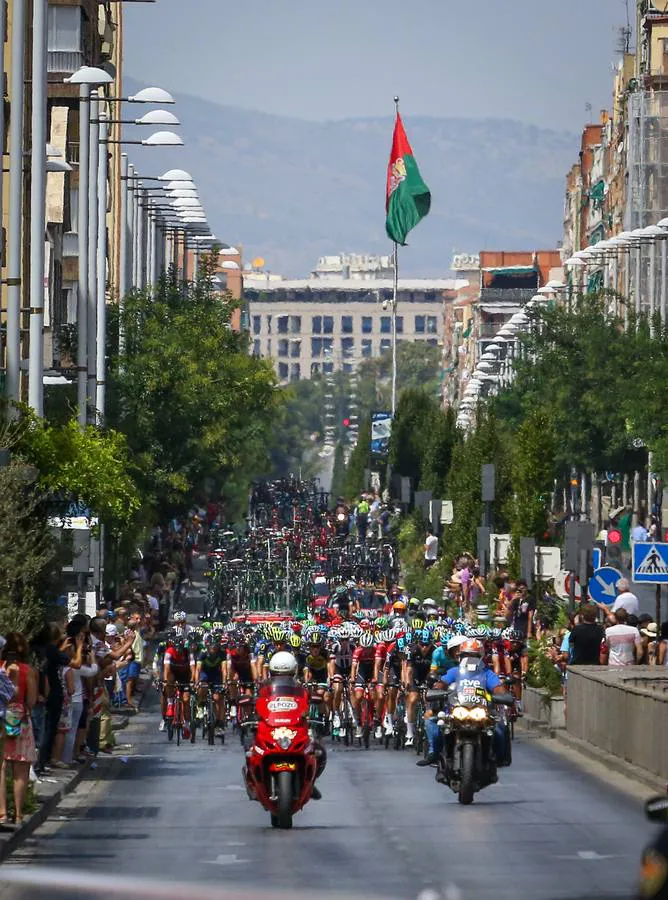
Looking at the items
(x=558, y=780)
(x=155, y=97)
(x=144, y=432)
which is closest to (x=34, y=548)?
(x=558, y=780)

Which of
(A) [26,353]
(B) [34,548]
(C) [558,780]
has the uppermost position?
(A) [26,353]

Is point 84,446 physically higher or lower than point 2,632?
higher

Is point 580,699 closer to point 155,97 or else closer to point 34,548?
point 34,548

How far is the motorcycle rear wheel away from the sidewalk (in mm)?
1883

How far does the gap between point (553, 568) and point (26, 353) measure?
1481 centimetres

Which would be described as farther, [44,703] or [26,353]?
[26,353]

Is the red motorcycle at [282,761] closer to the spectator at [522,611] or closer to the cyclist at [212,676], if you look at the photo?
the cyclist at [212,676]

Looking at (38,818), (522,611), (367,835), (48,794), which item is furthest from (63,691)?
(522,611)

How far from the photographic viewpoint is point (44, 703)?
85.6 ft

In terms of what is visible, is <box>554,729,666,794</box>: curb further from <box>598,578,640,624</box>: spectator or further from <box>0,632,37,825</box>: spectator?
<box>0,632,37,825</box>: spectator

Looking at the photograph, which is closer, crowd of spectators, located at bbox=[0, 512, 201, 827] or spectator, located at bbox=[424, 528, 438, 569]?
crowd of spectators, located at bbox=[0, 512, 201, 827]

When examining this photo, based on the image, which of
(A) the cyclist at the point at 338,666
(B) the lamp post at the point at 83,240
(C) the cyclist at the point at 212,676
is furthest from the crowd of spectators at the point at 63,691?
(B) the lamp post at the point at 83,240

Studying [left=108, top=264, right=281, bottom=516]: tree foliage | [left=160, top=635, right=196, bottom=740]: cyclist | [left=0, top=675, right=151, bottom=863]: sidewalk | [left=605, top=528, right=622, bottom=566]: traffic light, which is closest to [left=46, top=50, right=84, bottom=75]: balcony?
[left=108, top=264, right=281, bottom=516]: tree foliage

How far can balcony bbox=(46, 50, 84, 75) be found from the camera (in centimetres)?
7256
